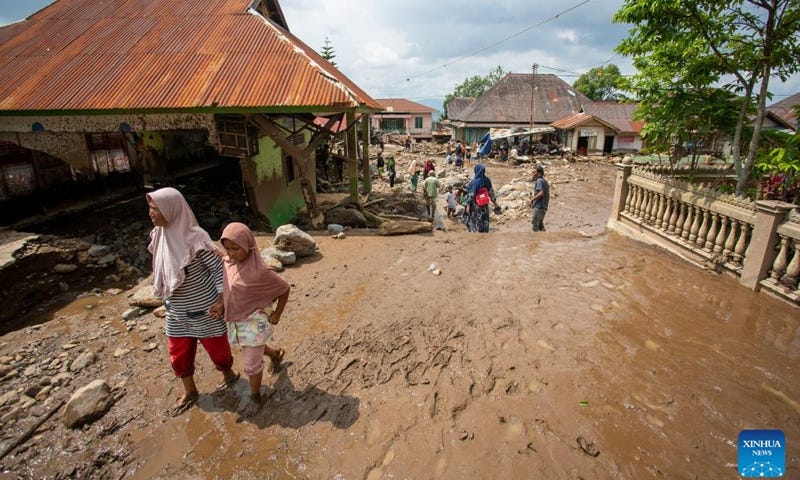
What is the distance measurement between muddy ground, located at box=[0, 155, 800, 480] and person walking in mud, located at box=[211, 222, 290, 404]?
488mm

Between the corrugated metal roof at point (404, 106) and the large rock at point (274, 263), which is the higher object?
the corrugated metal roof at point (404, 106)

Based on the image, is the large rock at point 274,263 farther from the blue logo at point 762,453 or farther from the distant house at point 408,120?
the distant house at point 408,120

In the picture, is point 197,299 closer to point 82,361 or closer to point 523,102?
point 82,361

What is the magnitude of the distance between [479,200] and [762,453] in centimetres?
564

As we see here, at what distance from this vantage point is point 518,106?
36469mm

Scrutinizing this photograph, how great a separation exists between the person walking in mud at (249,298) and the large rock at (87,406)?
3.93ft

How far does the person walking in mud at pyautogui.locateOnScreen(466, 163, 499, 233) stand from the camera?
7613 millimetres

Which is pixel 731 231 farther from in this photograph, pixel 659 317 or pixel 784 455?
pixel 784 455

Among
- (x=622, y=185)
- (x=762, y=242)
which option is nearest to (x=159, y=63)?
(x=622, y=185)

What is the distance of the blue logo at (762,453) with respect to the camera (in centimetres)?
242

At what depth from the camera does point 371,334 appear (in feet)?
12.8

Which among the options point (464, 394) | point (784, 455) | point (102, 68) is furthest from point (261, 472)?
point (102, 68)

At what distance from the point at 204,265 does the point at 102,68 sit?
820 cm

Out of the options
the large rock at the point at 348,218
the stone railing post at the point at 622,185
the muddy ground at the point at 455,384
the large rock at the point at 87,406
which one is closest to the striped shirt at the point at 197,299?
the muddy ground at the point at 455,384
